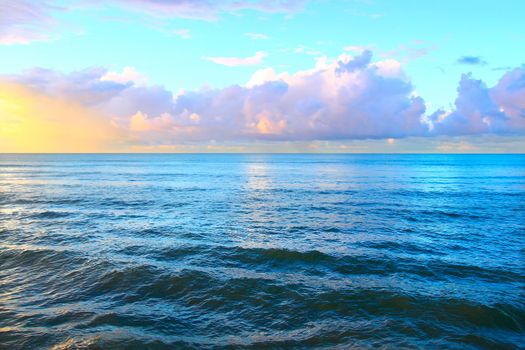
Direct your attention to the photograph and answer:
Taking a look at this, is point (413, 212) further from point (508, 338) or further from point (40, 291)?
point (40, 291)

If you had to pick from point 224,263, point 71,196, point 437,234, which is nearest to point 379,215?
point 437,234

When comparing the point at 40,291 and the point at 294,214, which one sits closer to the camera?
the point at 40,291

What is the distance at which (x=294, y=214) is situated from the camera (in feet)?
122

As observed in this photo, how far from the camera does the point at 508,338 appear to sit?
1284 cm

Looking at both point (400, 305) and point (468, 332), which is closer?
point (468, 332)

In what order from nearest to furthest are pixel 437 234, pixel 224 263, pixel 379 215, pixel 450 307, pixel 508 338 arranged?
pixel 508 338, pixel 450 307, pixel 224 263, pixel 437 234, pixel 379 215

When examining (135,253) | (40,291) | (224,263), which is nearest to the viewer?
(40,291)

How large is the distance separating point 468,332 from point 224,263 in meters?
12.4

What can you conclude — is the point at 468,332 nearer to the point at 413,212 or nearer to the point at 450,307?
the point at 450,307

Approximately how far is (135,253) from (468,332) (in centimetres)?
1814

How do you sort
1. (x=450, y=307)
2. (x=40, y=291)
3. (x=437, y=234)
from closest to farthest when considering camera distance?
(x=450, y=307), (x=40, y=291), (x=437, y=234)

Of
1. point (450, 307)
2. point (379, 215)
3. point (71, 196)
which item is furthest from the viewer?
point (71, 196)

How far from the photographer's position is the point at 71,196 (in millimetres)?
50625

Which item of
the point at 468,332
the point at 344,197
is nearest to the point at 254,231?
the point at 468,332
